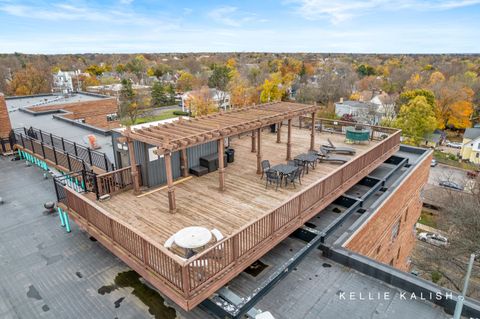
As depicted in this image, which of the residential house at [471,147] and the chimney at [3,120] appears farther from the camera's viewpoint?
the residential house at [471,147]

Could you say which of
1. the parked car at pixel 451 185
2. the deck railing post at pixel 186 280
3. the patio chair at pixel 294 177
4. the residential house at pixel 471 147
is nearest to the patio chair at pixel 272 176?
the patio chair at pixel 294 177

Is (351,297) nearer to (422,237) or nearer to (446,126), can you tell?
(422,237)

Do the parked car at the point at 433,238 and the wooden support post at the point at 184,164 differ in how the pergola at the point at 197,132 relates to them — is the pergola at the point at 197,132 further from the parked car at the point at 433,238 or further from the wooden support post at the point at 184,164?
the parked car at the point at 433,238

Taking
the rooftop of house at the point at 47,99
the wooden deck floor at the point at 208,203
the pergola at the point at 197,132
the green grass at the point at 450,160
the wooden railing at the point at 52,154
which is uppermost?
the pergola at the point at 197,132

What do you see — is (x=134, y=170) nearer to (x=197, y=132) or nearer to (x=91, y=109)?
(x=197, y=132)

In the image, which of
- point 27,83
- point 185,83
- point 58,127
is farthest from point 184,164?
point 185,83

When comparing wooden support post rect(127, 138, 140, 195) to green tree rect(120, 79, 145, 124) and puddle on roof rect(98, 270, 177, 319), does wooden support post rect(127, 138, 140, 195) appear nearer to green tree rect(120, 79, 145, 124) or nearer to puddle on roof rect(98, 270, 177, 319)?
puddle on roof rect(98, 270, 177, 319)
